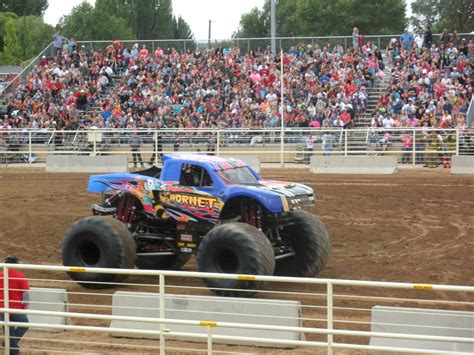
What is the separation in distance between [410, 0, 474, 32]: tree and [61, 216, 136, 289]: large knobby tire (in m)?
63.8

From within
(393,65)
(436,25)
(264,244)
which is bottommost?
(264,244)

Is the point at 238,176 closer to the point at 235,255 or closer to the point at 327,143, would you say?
the point at 235,255

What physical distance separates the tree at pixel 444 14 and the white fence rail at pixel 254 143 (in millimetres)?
45070

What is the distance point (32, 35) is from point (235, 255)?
277 feet

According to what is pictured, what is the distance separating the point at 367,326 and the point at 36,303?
413 cm

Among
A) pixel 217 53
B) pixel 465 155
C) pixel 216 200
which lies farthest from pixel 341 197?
pixel 217 53

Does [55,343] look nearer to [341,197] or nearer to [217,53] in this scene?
[341,197]

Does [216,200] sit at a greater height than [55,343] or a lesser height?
greater

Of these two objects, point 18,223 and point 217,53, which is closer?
point 18,223

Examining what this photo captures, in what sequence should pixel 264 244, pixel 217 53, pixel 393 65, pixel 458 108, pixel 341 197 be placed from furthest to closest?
pixel 217 53 → pixel 393 65 → pixel 458 108 → pixel 341 197 → pixel 264 244

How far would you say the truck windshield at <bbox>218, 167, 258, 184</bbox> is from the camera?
14.2 metres

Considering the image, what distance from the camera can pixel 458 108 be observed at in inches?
1305

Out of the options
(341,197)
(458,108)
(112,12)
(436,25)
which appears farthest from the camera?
(112,12)

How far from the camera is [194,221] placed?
1412 cm
